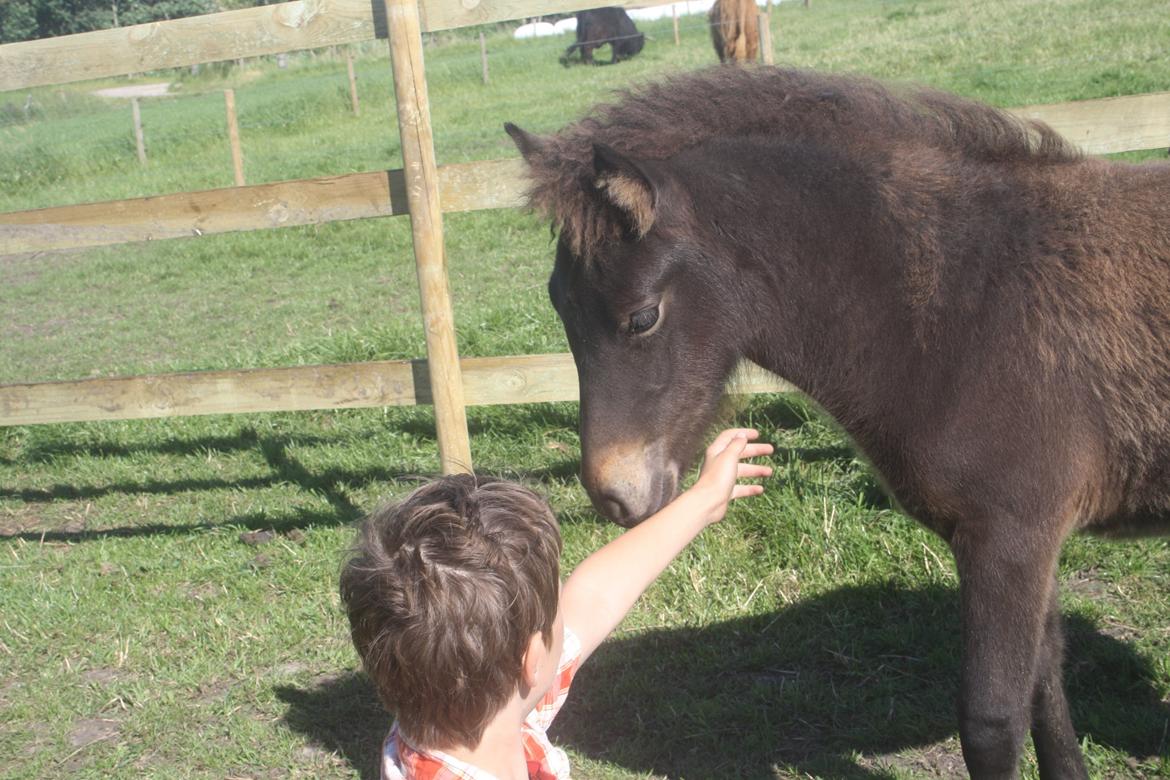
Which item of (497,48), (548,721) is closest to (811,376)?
(548,721)

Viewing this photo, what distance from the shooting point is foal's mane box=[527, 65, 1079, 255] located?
2.88 meters

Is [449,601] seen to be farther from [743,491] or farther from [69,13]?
[69,13]

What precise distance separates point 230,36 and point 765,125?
2.95 meters

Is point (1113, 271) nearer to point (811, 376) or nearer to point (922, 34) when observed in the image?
point (811, 376)

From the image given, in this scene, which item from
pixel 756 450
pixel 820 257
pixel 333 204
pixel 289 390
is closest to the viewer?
pixel 756 450

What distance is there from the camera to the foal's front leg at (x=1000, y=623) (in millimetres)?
2576

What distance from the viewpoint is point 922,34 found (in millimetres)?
18094

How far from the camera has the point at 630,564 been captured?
98.3 inches

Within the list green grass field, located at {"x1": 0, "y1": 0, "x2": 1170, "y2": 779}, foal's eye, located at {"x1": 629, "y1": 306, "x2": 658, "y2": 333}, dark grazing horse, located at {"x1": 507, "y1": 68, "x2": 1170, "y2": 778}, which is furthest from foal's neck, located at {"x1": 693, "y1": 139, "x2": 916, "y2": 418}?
green grass field, located at {"x1": 0, "y1": 0, "x2": 1170, "y2": 779}

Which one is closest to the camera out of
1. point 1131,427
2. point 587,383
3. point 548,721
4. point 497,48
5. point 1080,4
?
point 548,721

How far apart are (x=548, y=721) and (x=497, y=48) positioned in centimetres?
3360

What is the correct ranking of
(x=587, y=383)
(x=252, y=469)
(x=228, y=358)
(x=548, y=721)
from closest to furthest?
(x=548, y=721) < (x=587, y=383) < (x=252, y=469) < (x=228, y=358)

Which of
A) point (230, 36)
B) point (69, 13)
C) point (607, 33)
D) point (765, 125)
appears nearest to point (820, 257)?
point (765, 125)

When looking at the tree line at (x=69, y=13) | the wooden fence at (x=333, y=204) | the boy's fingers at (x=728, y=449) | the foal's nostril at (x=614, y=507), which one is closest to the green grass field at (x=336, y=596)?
the wooden fence at (x=333, y=204)
